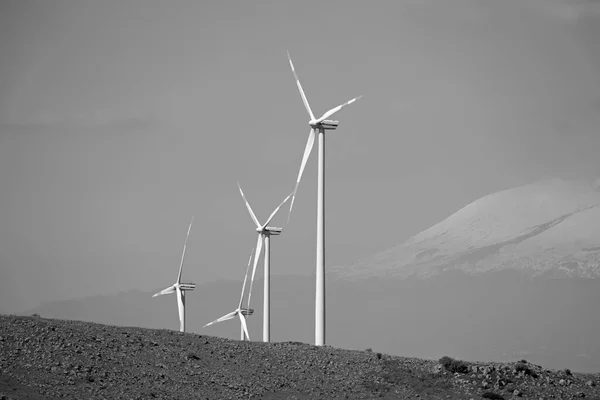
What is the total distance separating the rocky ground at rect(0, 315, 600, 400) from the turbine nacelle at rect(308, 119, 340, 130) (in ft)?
85.7

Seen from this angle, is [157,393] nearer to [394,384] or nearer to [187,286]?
[394,384]

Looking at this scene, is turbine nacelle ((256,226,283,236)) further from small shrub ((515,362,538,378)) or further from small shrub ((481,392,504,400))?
small shrub ((481,392,504,400))

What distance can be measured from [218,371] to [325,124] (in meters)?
34.8

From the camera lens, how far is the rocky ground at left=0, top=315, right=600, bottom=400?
78250mm

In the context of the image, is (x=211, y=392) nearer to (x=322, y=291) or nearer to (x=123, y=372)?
(x=123, y=372)

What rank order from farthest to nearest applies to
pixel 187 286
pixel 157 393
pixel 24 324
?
pixel 187 286 → pixel 24 324 → pixel 157 393

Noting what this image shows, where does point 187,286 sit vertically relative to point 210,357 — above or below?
above

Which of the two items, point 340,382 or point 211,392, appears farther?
point 340,382

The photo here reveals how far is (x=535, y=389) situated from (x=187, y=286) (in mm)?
80376

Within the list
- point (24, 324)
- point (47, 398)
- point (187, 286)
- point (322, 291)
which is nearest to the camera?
point (47, 398)

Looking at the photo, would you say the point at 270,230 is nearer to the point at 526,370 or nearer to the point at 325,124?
the point at 325,124

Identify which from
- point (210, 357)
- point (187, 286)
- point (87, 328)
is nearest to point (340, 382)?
point (210, 357)

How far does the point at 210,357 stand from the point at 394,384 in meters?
17.2

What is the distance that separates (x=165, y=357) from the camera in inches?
3410
